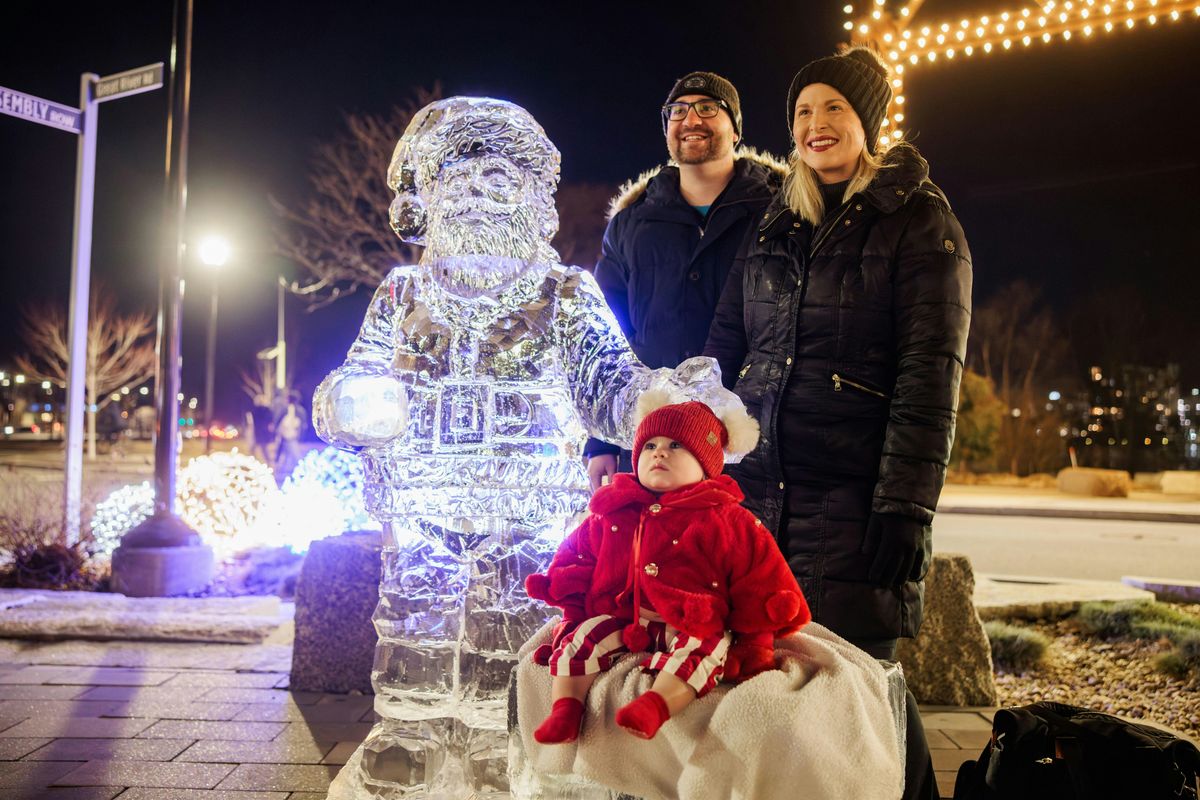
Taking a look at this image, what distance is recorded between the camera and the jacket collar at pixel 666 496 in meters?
1.92

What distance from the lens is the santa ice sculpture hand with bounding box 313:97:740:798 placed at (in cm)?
254

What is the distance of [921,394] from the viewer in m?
2.39

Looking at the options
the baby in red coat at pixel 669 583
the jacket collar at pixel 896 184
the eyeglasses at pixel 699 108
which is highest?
the eyeglasses at pixel 699 108

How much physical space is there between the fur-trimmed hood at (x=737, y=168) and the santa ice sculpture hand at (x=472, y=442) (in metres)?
1.03

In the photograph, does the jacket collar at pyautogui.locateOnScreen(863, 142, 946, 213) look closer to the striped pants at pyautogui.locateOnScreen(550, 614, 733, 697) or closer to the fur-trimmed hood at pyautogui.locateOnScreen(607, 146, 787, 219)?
the fur-trimmed hood at pyautogui.locateOnScreen(607, 146, 787, 219)

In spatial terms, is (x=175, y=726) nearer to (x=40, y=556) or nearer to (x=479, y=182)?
(x=479, y=182)

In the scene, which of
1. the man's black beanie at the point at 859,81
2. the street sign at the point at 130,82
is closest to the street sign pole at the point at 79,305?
the street sign at the point at 130,82

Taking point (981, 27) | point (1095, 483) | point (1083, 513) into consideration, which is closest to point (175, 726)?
point (981, 27)

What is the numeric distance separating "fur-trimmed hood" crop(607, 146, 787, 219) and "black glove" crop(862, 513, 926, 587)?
1.52 metres

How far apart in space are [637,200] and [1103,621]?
12.4 feet

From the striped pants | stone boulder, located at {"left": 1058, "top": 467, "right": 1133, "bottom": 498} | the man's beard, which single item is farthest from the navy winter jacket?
stone boulder, located at {"left": 1058, "top": 467, "right": 1133, "bottom": 498}

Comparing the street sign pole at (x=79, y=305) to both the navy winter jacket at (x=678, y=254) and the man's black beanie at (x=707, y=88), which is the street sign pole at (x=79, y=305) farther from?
the man's black beanie at (x=707, y=88)

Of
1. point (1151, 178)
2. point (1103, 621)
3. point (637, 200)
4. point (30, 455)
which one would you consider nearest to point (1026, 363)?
point (1151, 178)

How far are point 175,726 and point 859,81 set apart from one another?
345cm
